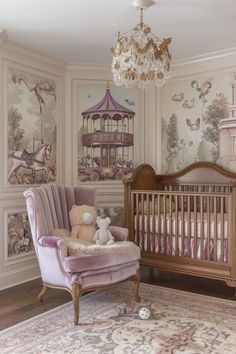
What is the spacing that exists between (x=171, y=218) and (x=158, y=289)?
0.67m

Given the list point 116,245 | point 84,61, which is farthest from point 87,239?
point 84,61

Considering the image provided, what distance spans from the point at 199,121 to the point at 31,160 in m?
1.92

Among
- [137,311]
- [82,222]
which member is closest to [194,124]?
[82,222]

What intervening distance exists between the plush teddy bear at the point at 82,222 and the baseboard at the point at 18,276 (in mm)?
825

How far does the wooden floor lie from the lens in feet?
8.92

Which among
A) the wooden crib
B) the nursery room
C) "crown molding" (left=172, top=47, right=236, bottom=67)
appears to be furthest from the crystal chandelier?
"crown molding" (left=172, top=47, right=236, bottom=67)

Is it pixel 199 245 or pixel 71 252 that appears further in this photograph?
pixel 199 245

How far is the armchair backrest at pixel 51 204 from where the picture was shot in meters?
2.94

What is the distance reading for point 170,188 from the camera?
4.18 metres

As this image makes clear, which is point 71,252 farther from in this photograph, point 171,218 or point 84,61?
point 84,61

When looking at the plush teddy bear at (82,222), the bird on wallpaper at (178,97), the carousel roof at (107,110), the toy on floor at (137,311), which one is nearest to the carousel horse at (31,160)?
the carousel roof at (107,110)

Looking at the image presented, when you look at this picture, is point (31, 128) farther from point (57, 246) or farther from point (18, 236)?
point (57, 246)

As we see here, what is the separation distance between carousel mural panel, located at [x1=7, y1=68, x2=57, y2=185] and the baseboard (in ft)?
2.96

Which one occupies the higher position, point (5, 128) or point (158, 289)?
point (5, 128)
